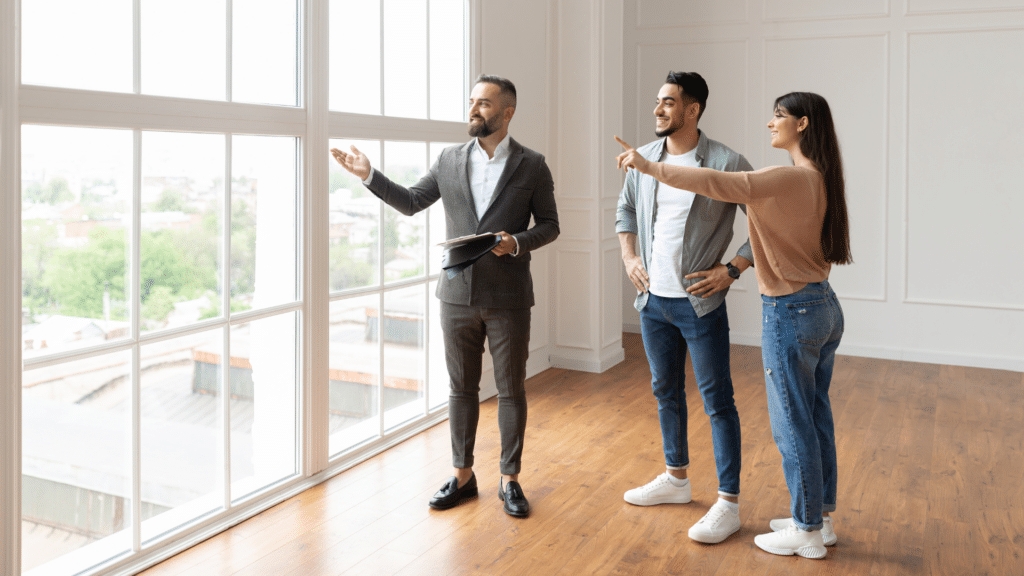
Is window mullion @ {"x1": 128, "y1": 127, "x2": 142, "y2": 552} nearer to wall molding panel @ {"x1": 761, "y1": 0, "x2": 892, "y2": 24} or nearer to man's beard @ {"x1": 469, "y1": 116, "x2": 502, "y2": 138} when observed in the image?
man's beard @ {"x1": 469, "y1": 116, "x2": 502, "y2": 138}

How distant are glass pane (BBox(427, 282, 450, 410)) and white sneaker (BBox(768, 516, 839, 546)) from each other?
6.09 ft

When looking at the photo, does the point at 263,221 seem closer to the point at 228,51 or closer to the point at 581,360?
the point at 228,51

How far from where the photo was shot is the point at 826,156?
2.46 m

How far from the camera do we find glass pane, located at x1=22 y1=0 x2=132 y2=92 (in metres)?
2.20

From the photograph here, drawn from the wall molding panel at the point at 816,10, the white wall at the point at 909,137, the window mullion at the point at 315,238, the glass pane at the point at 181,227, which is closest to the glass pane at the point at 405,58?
the window mullion at the point at 315,238

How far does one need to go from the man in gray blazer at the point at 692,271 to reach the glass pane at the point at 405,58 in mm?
1321

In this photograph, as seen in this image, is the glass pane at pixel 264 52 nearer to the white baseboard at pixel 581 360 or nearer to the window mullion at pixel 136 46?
the window mullion at pixel 136 46

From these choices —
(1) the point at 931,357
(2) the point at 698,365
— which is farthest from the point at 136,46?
(1) the point at 931,357

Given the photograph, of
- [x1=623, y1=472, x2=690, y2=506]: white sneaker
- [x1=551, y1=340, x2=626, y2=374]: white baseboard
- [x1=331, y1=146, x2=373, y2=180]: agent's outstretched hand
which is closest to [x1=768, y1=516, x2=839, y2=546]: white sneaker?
[x1=623, y1=472, x2=690, y2=506]: white sneaker

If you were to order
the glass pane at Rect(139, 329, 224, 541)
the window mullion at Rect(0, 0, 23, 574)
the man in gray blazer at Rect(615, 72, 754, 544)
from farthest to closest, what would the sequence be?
the man in gray blazer at Rect(615, 72, 754, 544) → the glass pane at Rect(139, 329, 224, 541) → the window mullion at Rect(0, 0, 23, 574)

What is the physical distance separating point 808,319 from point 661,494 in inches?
39.2

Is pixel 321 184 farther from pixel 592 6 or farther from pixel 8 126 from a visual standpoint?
pixel 592 6

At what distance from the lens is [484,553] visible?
107 inches

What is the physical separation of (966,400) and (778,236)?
3.04 meters
